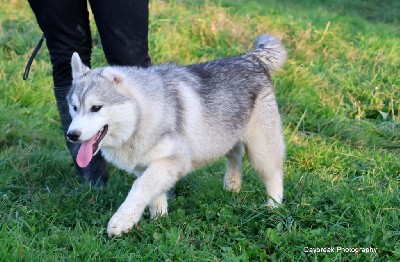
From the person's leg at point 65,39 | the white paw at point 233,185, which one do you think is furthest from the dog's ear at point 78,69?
the white paw at point 233,185

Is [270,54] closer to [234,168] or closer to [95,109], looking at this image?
[234,168]

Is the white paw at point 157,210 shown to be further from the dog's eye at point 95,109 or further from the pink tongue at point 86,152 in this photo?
the dog's eye at point 95,109

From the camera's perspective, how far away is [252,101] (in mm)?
3795

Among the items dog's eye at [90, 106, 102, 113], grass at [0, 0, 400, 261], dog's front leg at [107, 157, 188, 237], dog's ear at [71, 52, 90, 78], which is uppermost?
dog's ear at [71, 52, 90, 78]

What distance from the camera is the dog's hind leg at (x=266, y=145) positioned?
12.5 ft

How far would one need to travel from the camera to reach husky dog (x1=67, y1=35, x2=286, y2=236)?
3.17 meters

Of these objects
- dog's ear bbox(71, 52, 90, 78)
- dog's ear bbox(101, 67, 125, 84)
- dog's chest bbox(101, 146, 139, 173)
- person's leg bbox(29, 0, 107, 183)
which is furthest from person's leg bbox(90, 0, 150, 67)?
dog's chest bbox(101, 146, 139, 173)

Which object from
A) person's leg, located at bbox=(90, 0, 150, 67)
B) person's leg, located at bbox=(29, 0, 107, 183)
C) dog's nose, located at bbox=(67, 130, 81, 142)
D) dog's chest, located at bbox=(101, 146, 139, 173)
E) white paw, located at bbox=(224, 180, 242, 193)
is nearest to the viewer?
dog's nose, located at bbox=(67, 130, 81, 142)

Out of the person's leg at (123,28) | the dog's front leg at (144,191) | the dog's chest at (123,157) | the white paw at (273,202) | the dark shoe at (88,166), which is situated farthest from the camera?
the dark shoe at (88,166)

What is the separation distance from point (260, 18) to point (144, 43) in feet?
16.0

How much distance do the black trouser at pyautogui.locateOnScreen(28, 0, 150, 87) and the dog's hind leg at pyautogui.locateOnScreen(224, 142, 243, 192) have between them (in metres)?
0.78

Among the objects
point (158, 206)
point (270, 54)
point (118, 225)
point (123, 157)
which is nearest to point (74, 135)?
point (123, 157)

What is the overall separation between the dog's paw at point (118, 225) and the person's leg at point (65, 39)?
0.93 metres

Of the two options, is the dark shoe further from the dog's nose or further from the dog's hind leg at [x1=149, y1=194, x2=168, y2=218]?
the dog's nose
